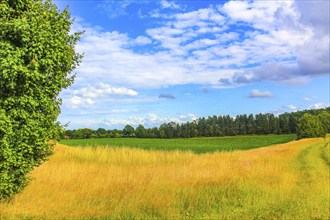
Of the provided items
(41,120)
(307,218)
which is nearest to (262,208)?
(307,218)

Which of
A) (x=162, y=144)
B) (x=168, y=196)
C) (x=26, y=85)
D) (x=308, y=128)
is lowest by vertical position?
(x=168, y=196)

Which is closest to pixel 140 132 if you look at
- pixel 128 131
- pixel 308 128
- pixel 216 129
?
pixel 128 131

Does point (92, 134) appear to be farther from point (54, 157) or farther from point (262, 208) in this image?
point (262, 208)

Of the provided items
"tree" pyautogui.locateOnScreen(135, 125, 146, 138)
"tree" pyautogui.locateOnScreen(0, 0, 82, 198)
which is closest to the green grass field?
"tree" pyautogui.locateOnScreen(135, 125, 146, 138)

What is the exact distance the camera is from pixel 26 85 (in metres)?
10.1

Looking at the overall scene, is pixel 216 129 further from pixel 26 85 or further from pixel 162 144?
pixel 26 85

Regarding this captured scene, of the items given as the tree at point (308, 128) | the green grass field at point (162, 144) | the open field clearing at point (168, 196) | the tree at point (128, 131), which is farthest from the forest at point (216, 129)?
the open field clearing at point (168, 196)

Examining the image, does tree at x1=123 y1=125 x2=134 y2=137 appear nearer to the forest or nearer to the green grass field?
the forest

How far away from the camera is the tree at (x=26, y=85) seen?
9.99 meters

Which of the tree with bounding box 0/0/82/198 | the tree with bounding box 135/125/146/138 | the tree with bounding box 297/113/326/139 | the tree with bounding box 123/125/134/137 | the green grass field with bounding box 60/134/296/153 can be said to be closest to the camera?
the tree with bounding box 0/0/82/198

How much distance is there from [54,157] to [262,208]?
17023mm

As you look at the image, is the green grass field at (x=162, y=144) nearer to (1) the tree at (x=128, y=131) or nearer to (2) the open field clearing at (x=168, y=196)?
(1) the tree at (x=128, y=131)

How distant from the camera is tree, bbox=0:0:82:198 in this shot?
999cm

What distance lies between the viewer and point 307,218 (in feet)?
34.1
